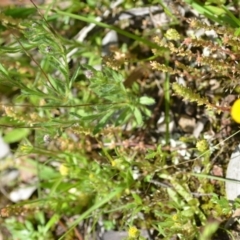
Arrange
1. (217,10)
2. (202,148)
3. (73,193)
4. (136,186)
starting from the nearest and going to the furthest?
(202,148) < (217,10) < (136,186) < (73,193)

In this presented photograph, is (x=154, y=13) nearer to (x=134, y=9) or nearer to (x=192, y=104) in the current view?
(x=134, y=9)

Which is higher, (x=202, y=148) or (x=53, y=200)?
(x=202, y=148)

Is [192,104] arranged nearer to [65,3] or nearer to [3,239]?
[65,3]

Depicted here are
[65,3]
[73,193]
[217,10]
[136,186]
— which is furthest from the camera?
[65,3]

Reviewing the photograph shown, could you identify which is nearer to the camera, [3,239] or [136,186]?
[136,186]

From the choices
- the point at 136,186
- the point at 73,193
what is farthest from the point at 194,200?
the point at 73,193

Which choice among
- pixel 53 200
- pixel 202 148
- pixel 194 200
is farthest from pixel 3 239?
pixel 202 148

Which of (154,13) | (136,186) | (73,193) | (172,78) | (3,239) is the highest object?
(154,13)
